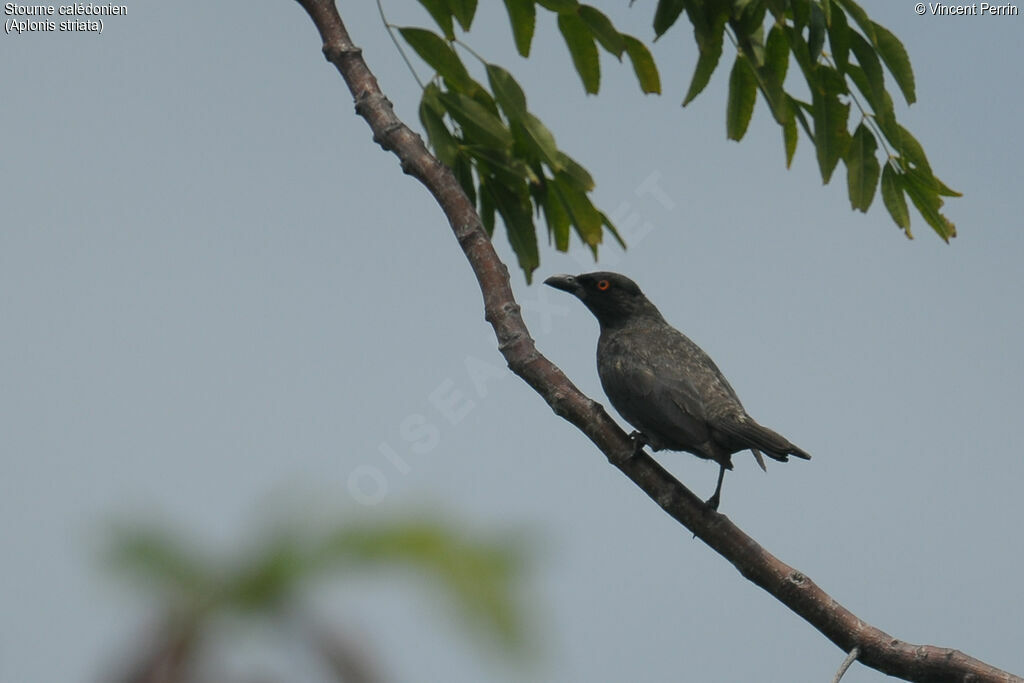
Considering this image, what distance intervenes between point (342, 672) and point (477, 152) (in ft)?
14.6

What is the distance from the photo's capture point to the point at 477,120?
5039 mm

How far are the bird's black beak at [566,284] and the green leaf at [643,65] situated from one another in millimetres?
2206

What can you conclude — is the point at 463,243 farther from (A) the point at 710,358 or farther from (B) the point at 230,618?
(B) the point at 230,618

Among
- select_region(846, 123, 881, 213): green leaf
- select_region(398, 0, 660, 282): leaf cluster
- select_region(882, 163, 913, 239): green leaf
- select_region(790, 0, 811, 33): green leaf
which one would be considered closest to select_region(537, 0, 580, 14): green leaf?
select_region(398, 0, 660, 282): leaf cluster

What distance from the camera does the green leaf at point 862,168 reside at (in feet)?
17.5

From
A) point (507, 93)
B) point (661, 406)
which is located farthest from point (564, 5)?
point (661, 406)

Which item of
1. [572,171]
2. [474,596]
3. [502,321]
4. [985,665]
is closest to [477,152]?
[572,171]

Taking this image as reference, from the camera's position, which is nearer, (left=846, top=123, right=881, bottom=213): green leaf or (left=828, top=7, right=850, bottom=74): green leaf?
(left=828, top=7, right=850, bottom=74): green leaf

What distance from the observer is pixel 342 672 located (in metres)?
0.89

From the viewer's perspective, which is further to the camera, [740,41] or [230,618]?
[740,41]

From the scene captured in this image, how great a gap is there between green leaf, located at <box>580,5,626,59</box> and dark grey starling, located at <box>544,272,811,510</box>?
6.04 feet

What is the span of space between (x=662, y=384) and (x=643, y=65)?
1776 millimetres

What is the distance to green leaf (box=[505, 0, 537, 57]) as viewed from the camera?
4.86 m

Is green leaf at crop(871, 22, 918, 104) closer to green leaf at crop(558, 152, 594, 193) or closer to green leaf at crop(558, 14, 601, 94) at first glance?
green leaf at crop(558, 14, 601, 94)
